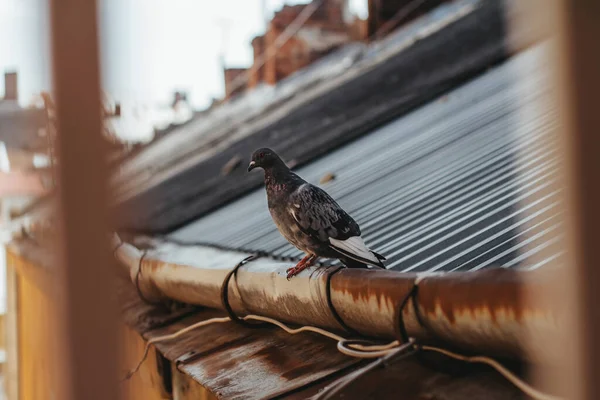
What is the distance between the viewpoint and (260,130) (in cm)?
675

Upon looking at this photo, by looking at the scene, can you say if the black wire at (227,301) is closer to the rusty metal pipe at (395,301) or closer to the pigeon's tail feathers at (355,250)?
the rusty metal pipe at (395,301)

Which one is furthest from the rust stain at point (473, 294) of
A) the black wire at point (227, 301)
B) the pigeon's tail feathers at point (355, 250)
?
the black wire at point (227, 301)

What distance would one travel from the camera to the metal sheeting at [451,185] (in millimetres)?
2508

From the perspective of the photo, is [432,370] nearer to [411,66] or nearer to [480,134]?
[480,134]

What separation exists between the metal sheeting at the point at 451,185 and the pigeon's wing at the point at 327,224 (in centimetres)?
36

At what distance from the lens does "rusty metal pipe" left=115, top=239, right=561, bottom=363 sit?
1470 millimetres

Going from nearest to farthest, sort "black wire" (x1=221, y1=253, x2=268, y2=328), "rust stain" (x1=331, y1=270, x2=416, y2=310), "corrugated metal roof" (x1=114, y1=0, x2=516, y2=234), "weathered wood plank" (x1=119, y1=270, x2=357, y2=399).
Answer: "rust stain" (x1=331, y1=270, x2=416, y2=310) < "weathered wood plank" (x1=119, y1=270, x2=357, y2=399) < "black wire" (x1=221, y1=253, x2=268, y2=328) < "corrugated metal roof" (x1=114, y1=0, x2=516, y2=234)

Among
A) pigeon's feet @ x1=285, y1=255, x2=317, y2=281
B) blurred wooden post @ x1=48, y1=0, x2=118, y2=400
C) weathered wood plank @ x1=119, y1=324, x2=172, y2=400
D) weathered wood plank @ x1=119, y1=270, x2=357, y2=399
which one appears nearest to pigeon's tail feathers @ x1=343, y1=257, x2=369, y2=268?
pigeon's feet @ x1=285, y1=255, x2=317, y2=281

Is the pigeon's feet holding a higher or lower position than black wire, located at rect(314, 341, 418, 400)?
higher

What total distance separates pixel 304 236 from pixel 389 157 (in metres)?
2.42

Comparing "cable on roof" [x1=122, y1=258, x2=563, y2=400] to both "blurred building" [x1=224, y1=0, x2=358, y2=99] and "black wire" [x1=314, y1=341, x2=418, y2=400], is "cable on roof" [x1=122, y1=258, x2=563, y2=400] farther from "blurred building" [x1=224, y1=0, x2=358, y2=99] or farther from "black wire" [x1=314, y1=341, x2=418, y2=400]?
"blurred building" [x1=224, y1=0, x2=358, y2=99]

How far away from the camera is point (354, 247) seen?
2105 millimetres

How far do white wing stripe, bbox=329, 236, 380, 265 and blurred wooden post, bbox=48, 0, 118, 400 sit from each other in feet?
4.00

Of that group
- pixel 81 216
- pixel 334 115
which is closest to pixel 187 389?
pixel 81 216
